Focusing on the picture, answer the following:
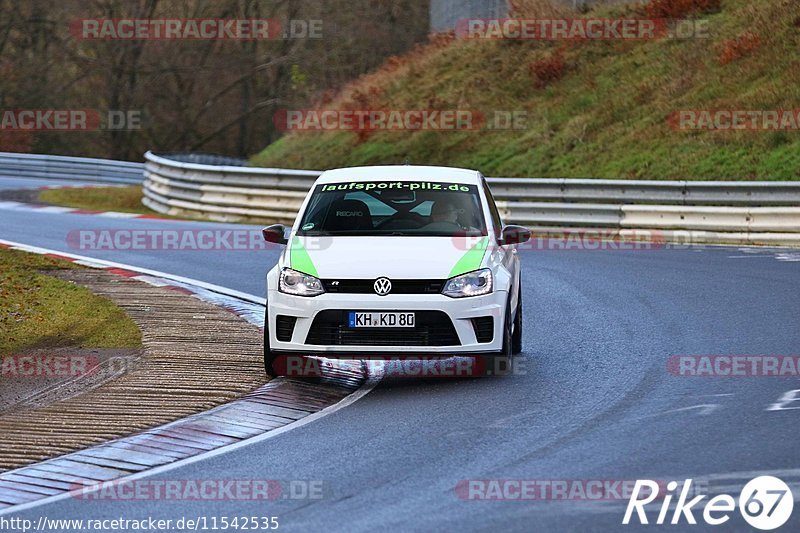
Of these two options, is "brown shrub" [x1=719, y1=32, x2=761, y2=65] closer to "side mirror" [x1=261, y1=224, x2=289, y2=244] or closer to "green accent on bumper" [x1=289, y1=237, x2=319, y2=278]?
"side mirror" [x1=261, y1=224, x2=289, y2=244]

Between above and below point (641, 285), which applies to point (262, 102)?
above

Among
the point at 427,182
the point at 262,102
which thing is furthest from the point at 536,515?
the point at 262,102

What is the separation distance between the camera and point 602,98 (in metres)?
30.2

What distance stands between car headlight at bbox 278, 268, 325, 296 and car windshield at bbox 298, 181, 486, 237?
742 mm

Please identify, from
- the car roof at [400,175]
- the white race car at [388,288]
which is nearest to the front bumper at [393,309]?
the white race car at [388,288]

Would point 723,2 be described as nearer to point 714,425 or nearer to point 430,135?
point 430,135

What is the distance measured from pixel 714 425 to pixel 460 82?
25.7 metres

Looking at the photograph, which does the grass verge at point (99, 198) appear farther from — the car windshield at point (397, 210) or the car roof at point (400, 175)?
the car windshield at point (397, 210)

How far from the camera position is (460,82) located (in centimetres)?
3359

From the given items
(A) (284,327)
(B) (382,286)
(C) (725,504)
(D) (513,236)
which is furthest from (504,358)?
(C) (725,504)

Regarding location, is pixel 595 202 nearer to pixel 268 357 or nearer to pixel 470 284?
pixel 470 284

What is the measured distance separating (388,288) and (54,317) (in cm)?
532

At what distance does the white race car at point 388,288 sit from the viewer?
9906 millimetres

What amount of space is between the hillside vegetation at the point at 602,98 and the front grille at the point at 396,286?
1489cm
